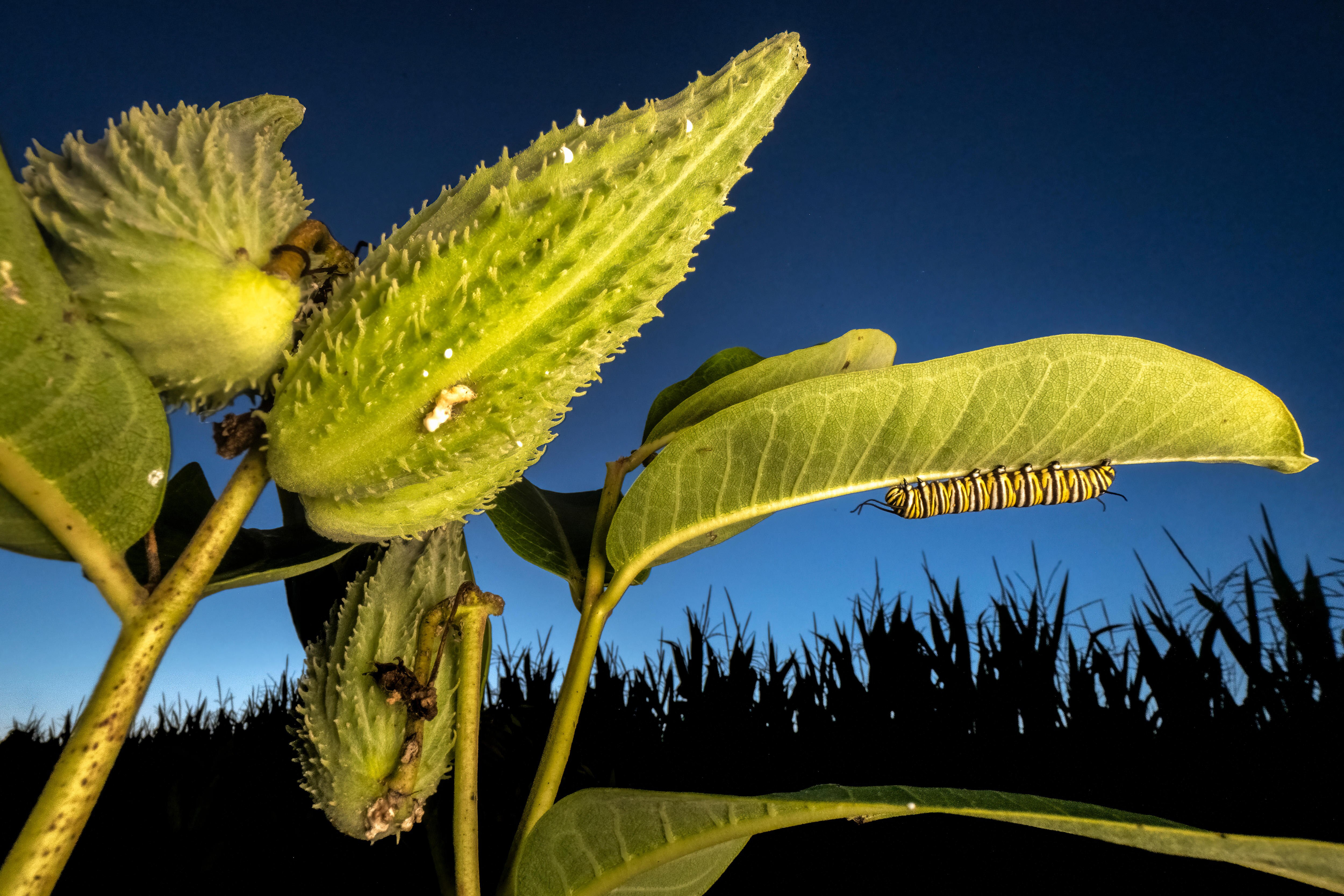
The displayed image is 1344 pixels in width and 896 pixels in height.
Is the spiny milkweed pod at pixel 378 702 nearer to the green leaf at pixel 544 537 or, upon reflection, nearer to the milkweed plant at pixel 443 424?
the milkweed plant at pixel 443 424

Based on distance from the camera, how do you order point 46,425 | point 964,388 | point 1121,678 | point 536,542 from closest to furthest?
1. point 46,425
2. point 964,388
3. point 536,542
4. point 1121,678

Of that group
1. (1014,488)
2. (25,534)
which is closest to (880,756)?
(1014,488)

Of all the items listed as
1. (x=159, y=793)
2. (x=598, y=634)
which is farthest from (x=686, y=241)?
(x=159, y=793)

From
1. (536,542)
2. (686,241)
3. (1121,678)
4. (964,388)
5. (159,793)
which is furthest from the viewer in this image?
(1121,678)

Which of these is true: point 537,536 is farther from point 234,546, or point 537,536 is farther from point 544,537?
point 234,546

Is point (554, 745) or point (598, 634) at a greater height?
point (598, 634)

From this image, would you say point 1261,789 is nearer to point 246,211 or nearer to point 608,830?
point 608,830
